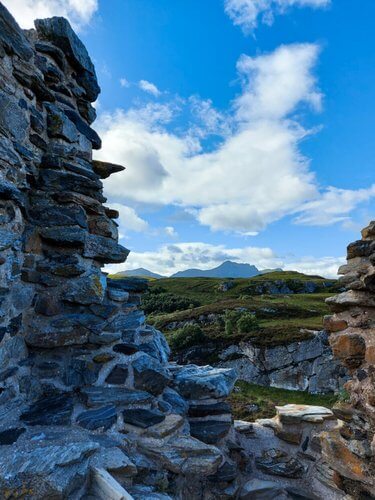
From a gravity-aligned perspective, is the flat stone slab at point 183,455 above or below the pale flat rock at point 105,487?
below

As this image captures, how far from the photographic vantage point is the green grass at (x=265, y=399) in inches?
322

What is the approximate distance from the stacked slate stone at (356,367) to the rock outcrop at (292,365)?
411 inches

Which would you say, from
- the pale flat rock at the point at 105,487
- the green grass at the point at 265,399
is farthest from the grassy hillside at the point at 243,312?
the pale flat rock at the point at 105,487

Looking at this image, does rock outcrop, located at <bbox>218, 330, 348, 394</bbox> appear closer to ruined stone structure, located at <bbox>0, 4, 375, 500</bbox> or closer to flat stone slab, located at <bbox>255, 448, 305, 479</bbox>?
flat stone slab, located at <bbox>255, 448, 305, 479</bbox>

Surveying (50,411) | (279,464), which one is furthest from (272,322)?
(50,411)

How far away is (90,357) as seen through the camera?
425cm

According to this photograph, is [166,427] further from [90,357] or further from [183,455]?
[90,357]

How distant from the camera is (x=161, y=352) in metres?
5.09

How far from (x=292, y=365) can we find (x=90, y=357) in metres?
13.0

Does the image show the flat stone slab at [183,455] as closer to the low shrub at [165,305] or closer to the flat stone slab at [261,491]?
the flat stone slab at [261,491]

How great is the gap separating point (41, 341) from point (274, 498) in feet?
12.7

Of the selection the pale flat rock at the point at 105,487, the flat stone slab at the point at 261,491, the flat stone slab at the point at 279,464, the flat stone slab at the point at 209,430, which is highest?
the pale flat rock at the point at 105,487

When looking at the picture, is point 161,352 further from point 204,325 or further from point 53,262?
point 204,325

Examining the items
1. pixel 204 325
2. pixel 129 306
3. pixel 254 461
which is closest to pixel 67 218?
pixel 129 306
